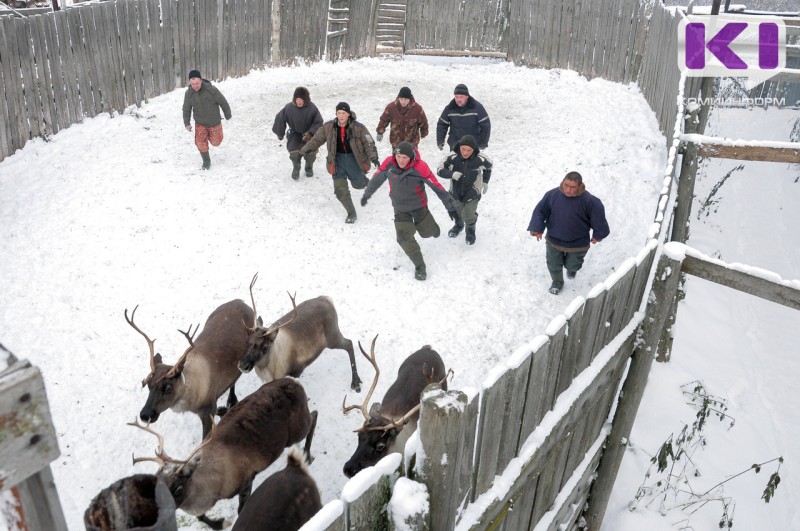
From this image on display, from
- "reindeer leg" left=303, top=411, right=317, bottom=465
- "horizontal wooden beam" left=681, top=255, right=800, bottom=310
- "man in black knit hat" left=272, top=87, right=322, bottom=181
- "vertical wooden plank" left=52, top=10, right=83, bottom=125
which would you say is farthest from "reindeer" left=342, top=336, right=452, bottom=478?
"vertical wooden plank" left=52, top=10, right=83, bottom=125

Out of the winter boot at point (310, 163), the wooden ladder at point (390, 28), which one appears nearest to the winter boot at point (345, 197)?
the winter boot at point (310, 163)

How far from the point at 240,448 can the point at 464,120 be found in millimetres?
6591

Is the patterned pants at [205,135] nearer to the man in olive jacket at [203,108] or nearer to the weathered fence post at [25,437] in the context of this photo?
the man in olive jacket at [203,108]

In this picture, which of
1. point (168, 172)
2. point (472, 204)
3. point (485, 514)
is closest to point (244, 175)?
point (168, 172)

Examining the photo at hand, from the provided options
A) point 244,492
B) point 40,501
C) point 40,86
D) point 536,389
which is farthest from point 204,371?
point 40,86

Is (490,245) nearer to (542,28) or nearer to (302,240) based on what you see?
(302,240)

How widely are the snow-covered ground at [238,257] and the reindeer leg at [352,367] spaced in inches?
6.5

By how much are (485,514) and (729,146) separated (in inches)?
200

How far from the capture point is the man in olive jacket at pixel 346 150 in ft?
29.5

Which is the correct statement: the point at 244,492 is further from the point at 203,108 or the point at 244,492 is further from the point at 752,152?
the point at 203,108

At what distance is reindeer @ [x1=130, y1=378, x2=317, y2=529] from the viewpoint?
4289 millimetres

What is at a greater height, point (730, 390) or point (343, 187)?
point (343, 187)

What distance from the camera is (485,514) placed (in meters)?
3.26

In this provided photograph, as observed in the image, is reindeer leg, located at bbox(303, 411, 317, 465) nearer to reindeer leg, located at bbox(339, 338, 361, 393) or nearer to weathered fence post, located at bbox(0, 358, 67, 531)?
reindeer leg, located at bbox(339, 338, 361, 393)
